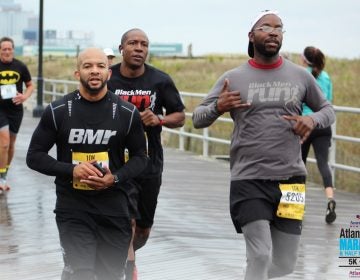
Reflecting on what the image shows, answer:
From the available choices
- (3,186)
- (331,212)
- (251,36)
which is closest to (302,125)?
(251,36)

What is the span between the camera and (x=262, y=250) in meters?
6.95

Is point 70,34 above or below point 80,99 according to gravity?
below

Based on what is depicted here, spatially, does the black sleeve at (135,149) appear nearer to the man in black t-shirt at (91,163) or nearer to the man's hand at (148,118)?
the man in black t-shirt at (91,163)

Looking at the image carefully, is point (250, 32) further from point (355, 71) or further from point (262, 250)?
point (355, 71)

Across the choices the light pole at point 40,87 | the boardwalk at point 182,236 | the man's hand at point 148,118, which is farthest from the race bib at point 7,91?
the light pole at point 40,87

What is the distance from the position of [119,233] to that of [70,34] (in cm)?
14108

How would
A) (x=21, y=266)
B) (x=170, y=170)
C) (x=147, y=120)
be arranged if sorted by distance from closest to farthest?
(x=147, y=120), (x=21, y=266), (x=170, y=170)

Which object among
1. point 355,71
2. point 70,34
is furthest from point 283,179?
point 70,34

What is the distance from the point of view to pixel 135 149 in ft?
23.2

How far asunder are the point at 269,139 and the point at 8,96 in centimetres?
758

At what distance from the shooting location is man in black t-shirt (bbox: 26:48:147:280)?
22.3 feet

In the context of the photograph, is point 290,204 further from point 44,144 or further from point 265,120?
point 44,144

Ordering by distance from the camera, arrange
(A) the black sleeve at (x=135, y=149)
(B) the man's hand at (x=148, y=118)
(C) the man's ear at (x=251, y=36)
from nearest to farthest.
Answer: (A) the black sleeve at (x=135, y=149), (C) the man's ear at (x=251, y=36), (B) the man's hand at (x=148, y=118)

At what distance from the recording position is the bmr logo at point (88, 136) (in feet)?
22.4
